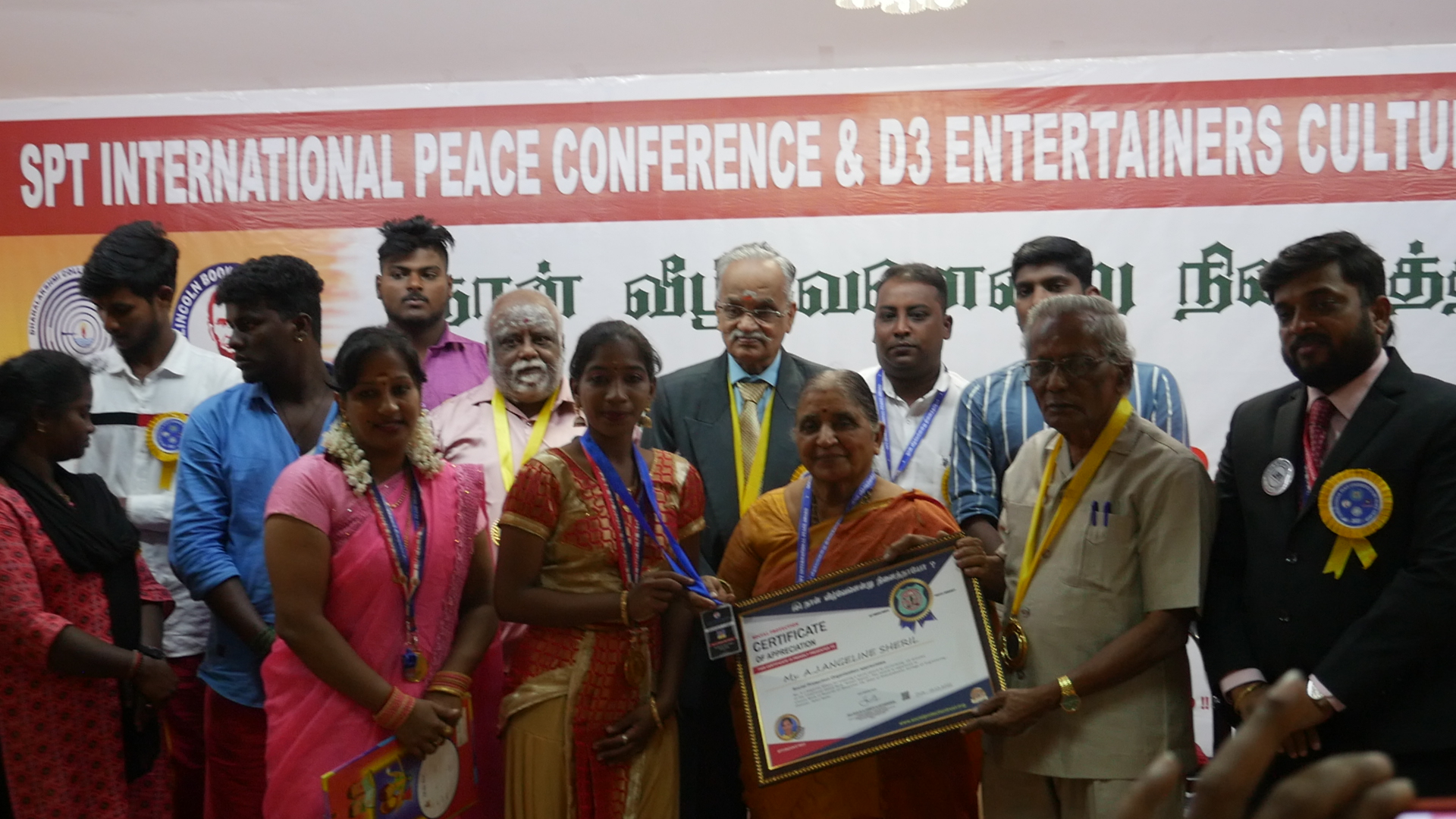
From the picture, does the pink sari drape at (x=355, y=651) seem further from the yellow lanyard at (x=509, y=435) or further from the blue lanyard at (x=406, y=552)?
the yellow lanyard at (x=509, y=435)

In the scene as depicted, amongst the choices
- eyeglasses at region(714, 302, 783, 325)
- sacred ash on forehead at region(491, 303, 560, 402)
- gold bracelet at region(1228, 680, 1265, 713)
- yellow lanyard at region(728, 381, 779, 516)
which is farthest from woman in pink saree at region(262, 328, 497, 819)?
gold bracelet at region(1228, 680, 1265, 713)

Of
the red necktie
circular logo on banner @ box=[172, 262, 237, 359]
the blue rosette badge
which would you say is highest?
circular logo on banner @ box=[172, 262, 237, 359]

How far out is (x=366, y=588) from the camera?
3139mm

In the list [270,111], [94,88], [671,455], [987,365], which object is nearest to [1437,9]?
[987,365]

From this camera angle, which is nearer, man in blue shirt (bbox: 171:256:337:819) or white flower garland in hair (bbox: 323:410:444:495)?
white flower garland in hair (bbox: 323:410:444:495)

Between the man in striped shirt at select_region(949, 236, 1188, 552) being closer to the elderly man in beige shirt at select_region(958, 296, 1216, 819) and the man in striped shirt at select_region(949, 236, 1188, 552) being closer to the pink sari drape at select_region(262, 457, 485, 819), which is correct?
the elderly man in beige shirt at select_region(958, 296, 1216, 819)

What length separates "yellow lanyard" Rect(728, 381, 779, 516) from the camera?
393cm

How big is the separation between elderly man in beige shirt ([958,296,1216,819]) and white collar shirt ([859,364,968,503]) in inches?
34.4

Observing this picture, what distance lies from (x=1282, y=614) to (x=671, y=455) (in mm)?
1754

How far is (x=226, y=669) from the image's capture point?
144 inches

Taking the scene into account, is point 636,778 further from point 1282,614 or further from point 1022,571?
point 1282,614

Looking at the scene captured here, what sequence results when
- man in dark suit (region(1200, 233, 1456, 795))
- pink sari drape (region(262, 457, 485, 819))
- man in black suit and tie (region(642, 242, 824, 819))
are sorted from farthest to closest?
man in black suit and tie (region(642, 242, 824, 819)) < pink sari drape (region(262, 457, 485, 819)) < man in dark suit (region(1200, 233, 1456, 795))

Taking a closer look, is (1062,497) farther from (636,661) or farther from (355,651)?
(355,651)

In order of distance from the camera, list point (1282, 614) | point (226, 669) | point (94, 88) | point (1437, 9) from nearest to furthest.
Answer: point (1282, 614), point (226, 669), point (1437, 9), point (94, 88)
